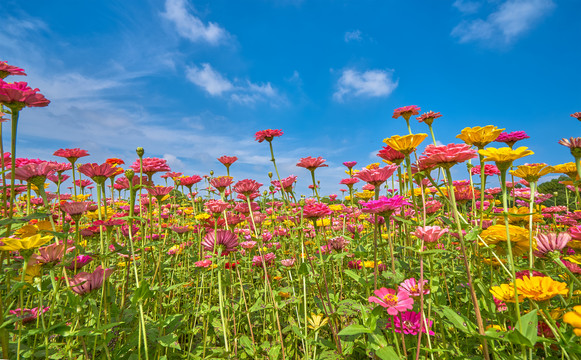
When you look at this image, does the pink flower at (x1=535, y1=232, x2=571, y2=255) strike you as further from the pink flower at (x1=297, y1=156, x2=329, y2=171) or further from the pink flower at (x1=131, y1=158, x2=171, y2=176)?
the pink flower at (x1=131, y1=158, x2=171, y2=176)

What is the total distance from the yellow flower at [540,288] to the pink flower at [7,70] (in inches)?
126

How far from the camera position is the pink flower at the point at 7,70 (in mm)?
1785

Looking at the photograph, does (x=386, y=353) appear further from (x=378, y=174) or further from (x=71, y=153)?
(x=71, y=153)

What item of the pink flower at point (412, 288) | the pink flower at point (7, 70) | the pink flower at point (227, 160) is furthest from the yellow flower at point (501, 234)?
the pink flower at point (7, 70)

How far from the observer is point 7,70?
180cm

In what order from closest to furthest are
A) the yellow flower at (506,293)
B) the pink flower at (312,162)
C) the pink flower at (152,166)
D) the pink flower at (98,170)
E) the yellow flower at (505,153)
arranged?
the yellow flower at (505,153), the yellow flower at (506,293), the pink flower at (98,170), the pink flower at (152,166), the pink flower at (312,162)

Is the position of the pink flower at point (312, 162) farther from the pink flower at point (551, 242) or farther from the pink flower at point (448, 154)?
the pink flower at point (551, 242)

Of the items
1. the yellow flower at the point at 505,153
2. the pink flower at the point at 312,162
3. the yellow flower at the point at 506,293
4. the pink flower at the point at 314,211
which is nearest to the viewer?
the yellow flower at the point at 505,153

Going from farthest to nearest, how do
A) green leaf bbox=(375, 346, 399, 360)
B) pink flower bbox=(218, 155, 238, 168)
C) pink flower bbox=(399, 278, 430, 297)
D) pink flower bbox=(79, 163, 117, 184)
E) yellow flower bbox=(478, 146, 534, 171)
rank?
pink flower bbox=(218, 155, 238, 168) → pink flower bbox=(79, 163, 117, 184) → pink flower bbox=(399, 278, 430, 297) → yellow flower bbox=(478, 146, 534, 171) → green leaf bbox=(375, 346, 399, 360)

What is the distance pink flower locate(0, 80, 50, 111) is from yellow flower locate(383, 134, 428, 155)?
2094 mm

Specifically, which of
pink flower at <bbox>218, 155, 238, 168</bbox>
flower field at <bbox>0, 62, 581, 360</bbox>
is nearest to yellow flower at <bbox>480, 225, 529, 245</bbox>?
flower field at <bbox>0, 62, 581, 360</bbox>

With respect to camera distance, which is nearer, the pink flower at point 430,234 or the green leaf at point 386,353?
the green leaf at point 386,353

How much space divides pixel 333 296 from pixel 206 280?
5.17 ft

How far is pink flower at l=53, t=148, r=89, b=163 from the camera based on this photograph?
2.22m
